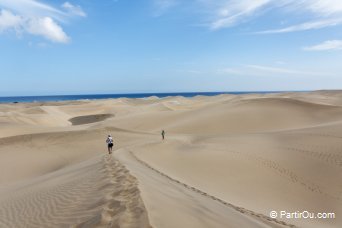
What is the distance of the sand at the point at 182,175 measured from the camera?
639 cm

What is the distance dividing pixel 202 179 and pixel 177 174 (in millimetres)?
969

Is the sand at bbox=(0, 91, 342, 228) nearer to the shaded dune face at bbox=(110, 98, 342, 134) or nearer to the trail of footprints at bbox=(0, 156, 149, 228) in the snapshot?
the trail of footprints at bbox=(0, 156, 149, 228)

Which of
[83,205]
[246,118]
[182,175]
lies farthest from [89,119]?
[83,205]

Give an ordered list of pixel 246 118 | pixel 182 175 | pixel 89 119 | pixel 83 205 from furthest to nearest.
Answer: pixel 89 119 < pixel 246 118 < pixel 182 175 < pixel 83 205

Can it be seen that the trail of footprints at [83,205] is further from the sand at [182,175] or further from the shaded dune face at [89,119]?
the shaded dune face at [89,119]

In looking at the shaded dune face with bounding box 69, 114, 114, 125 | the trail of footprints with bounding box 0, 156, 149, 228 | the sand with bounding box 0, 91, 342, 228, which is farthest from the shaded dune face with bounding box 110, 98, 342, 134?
the trail of footprints with bounding box 0, 156, 149, 228

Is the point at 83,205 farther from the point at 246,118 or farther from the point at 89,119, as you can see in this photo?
the point at 89,119

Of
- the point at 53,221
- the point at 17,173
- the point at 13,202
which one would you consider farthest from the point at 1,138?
the point at 53,221

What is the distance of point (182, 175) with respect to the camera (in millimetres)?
12812

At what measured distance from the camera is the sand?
6.39 meters

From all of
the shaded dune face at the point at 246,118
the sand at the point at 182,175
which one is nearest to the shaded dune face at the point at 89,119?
the shaded dune face at the point at 246,118

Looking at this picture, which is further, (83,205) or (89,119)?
(89,119)

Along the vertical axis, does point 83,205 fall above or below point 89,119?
above

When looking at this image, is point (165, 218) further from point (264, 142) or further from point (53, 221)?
point (264, 142)
